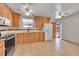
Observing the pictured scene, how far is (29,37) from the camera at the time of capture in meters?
7.79

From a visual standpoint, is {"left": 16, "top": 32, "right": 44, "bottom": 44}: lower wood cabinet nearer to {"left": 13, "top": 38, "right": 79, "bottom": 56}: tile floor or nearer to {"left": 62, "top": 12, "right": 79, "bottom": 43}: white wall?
{"left": 13, "top": 38, "right": 79, "bottom": 56}: tile floor

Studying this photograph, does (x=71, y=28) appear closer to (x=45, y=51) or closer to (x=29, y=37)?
(x=29, y=37)

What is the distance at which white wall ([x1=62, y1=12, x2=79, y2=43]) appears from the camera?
24.1 feet

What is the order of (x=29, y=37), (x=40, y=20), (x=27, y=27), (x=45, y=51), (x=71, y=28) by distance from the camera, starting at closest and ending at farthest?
1. (x=45, y=51)
2. (x=27, y=27)
3. (x=29, y=37)
4. (x=71, y=28)
5. (x=40, y=20)

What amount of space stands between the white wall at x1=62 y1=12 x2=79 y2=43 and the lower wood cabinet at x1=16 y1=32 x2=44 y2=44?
2.00 meters

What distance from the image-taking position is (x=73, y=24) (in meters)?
7.84

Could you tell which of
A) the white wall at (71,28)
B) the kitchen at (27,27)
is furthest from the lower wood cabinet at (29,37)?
the white wall at (71,28)

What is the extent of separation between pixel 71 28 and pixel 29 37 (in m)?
3.10

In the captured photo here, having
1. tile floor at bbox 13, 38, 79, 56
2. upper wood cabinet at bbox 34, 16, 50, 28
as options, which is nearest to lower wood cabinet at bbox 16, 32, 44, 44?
upper wood cabinet at bbox 34, 16, 50, 28

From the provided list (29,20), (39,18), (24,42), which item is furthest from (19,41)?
(39,18)

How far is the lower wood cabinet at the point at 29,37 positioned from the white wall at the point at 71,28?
2003mm

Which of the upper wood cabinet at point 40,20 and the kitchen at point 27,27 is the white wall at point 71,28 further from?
the upper wood cabinet at point 40,20

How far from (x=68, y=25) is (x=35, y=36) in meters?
2.71

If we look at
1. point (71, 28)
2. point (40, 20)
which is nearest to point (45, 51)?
point (71, 28)
